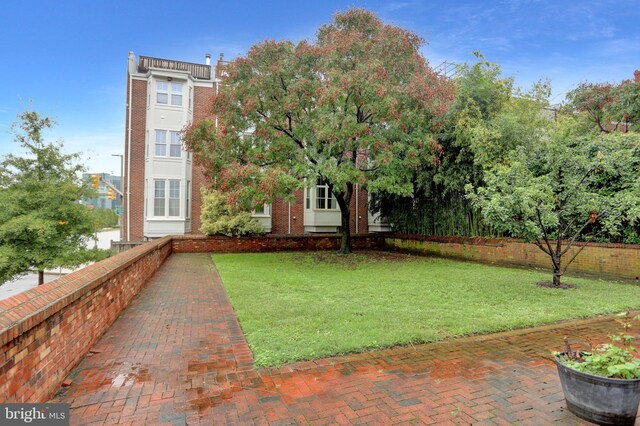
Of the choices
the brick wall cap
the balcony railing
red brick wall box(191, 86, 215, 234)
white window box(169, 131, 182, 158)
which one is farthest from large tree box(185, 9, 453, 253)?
the balcony railing

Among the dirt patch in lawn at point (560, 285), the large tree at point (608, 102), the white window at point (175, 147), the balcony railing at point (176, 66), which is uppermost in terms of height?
the balcony railing at point (176, 66)

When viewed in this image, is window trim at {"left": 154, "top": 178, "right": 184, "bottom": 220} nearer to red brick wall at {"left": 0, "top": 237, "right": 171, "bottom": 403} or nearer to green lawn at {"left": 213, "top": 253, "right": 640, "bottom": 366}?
green lawn at {"left": 213, "top": 253, "right": 640, "bottom": 366}

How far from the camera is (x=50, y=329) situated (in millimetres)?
3260

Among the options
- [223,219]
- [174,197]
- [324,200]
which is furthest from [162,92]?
[324,200]

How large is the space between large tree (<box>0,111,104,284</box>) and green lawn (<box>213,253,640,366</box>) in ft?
22.3

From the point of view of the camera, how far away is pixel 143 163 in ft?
66.4

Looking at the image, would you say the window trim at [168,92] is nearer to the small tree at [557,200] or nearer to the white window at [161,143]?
the white window at [161,143]

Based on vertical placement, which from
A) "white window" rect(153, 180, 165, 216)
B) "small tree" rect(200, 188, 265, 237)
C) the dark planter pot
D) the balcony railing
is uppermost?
the balcony railing

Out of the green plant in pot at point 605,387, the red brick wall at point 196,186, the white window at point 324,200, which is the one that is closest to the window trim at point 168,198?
the red brick wall at point 196,186

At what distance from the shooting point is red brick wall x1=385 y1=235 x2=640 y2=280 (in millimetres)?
9992

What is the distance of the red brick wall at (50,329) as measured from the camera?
2.58m

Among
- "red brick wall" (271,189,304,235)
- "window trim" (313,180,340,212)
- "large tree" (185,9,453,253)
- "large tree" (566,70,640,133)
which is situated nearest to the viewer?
"large tree" (185,9,453,253)

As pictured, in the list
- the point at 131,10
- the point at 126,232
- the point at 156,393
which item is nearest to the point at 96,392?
the point at 156,393

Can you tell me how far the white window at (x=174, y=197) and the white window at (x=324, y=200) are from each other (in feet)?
26.8
